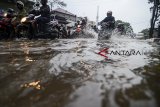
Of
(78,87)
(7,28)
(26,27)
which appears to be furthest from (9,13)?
(78,87)

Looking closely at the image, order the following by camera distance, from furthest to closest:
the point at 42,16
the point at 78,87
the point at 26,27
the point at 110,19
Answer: the point at 110,19, the point at 42,16, the point at 26,27, the point at 78,87

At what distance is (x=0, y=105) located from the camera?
178 centimetres

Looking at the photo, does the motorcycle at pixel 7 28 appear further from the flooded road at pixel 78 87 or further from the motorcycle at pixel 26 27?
the flooded road at pixel 78 87

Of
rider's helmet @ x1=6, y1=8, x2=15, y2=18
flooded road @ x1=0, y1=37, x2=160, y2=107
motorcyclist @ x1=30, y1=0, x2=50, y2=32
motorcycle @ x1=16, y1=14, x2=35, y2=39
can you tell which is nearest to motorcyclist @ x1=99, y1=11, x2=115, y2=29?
motorcyclist @ x1=30, y1=0, x2=50, y2=32

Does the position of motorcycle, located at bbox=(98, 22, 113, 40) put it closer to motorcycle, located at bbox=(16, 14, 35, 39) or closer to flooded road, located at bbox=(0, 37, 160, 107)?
motorcycle, located at bbox=(16, 14, 35, 39)

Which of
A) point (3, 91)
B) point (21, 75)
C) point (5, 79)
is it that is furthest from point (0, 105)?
point (21, 75)

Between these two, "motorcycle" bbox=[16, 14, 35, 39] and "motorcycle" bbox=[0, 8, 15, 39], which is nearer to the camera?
"motorcycle" bbox=[16, 14, 35, 39]

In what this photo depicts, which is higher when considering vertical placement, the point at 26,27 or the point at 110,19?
the point at 110,19

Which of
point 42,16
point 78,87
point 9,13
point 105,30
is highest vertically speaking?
point 9,13

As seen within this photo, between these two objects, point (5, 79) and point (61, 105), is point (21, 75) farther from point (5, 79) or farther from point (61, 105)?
point (61, 105)

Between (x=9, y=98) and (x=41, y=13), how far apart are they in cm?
967

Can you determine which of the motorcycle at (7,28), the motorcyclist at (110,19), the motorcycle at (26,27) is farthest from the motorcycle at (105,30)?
the motorcycle at (7,28)

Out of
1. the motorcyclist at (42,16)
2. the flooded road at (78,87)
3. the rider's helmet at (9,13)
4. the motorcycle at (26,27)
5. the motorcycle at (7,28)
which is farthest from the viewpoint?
the rider's helmet at (9,13)

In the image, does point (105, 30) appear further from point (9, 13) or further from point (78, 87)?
point (78, 87)
